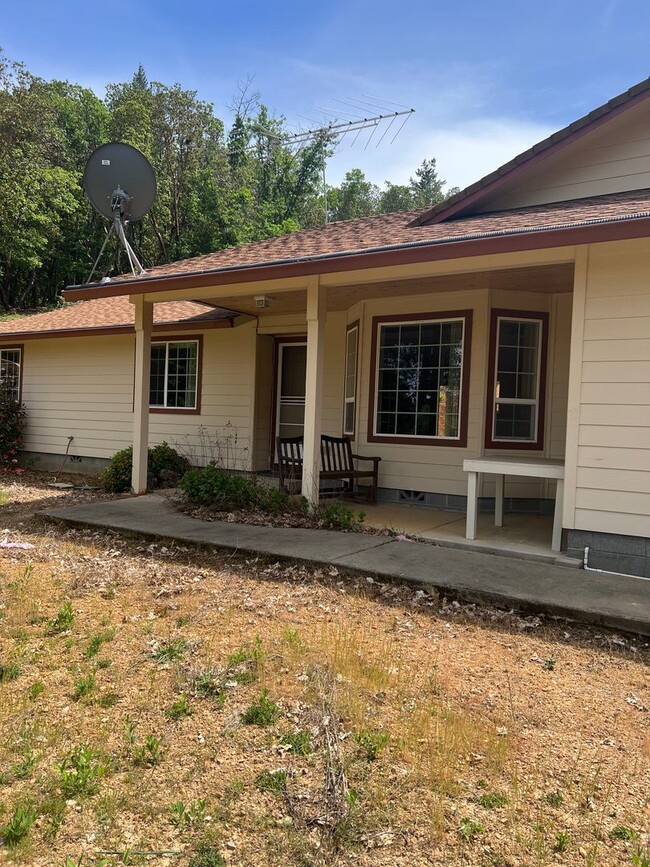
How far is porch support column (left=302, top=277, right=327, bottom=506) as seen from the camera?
670cm

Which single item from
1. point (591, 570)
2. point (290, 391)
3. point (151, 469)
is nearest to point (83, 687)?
point (591, 570)

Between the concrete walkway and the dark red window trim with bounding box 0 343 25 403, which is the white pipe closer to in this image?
the concrete walkway

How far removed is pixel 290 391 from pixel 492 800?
28.0 feet

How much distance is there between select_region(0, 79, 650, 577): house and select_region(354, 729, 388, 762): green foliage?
3199 millimetres

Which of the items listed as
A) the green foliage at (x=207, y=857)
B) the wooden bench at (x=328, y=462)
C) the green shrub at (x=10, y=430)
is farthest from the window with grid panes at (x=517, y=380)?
the green shrub at (x=10, y=430)

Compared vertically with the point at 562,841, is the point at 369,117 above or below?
above

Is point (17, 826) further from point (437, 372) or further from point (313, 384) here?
point (437, 372)

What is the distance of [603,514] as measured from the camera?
5047 millimetres

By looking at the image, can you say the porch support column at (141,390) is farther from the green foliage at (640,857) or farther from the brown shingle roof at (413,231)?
the green foliage at (640,857)

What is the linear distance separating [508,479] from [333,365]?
3.26 m

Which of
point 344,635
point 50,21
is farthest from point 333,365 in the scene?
point 50,21

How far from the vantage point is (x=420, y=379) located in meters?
8.19

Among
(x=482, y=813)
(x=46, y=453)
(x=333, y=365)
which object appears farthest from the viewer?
(x=46, y=453)

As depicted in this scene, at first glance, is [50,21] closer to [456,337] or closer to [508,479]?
[456,337]
